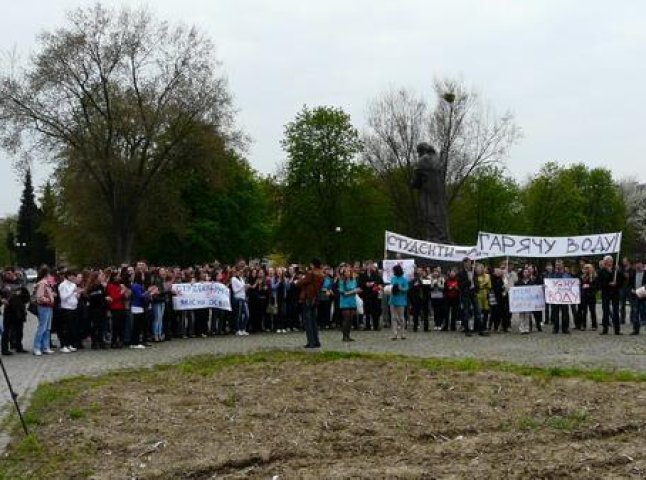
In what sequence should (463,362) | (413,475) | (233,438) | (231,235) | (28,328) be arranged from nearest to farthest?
(413,475) < (233,438) < (463,362) < (28,328) < (231,235)

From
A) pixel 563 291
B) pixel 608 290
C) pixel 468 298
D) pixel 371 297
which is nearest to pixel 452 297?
pixel 468 298

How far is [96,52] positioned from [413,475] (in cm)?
4031

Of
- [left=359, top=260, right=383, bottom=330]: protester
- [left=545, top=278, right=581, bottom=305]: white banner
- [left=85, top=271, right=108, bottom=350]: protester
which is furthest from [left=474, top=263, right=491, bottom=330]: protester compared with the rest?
[left=85, top=271, right=108, bottom=350]: protester

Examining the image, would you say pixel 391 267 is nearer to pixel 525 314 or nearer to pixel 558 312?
pixel 525 314

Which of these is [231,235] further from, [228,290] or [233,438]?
[233,438]

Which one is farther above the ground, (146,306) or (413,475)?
(146,306)

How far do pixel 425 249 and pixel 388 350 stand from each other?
329 inches

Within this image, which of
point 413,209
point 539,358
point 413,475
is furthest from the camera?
point 413,209

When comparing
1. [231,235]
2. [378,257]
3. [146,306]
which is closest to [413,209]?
[378,257]

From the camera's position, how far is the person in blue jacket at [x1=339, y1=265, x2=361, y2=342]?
20.0 metres

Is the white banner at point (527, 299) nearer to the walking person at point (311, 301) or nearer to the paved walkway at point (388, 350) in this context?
the paved walkway at point (388, 350)

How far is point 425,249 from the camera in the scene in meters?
25.4

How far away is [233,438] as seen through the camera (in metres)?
8.63

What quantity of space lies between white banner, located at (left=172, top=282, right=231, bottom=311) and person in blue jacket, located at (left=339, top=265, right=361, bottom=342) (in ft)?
10.3
